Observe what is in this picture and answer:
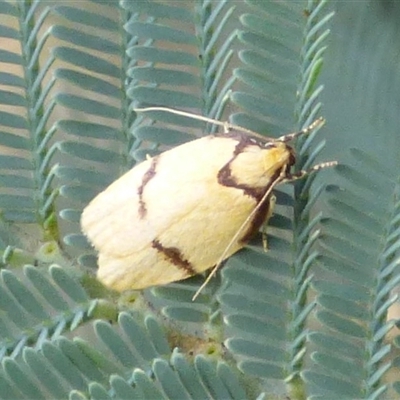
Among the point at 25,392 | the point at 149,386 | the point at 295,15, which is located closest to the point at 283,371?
the point at 149,386

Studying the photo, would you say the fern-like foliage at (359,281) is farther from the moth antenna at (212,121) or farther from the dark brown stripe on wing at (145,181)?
the dark brown stripe on wing at (145,181)

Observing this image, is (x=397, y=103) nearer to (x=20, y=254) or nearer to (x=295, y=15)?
(x=295, y=15)

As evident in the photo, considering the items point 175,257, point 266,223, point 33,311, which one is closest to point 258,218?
point 266,223

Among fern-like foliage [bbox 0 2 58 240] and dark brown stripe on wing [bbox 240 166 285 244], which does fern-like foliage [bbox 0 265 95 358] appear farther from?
dark brown stripe on wing [bbox 240 166 285 244]

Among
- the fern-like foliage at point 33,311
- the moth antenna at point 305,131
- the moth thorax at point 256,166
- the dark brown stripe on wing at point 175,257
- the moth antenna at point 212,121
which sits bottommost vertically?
the fern-like foliage at point 33,311

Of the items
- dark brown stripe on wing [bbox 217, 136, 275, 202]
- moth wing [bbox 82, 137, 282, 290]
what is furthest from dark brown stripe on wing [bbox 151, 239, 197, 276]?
dark brown stripe on wing [bbox 217, 136, 275, 202]

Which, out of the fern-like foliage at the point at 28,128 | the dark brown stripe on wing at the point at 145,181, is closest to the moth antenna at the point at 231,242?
the dark brown stripe on wing at the point at 145,181
